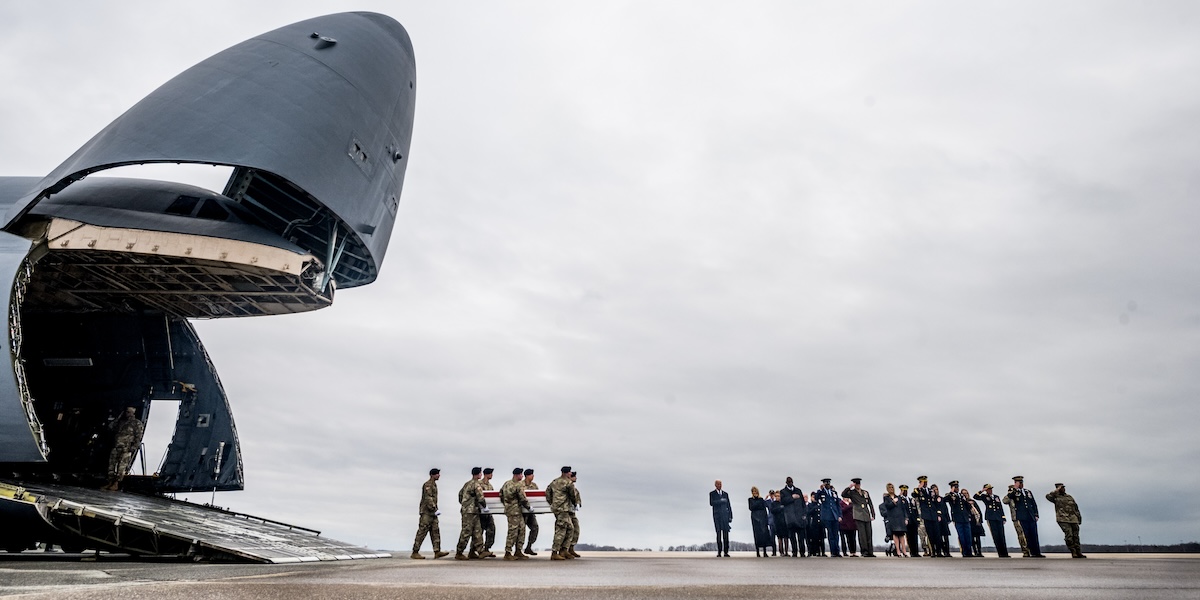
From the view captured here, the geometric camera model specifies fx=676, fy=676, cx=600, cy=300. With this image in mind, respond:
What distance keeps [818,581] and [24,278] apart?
16493mm

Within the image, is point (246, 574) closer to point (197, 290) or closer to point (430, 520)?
point (430, 520)

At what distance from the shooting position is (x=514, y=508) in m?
13.1

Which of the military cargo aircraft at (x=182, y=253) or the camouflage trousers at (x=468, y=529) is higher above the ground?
the military cargo aircraft at (x=182, y=253)

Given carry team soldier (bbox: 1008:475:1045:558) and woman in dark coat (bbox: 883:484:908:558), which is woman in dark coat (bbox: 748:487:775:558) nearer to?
woman in dark coat (bbox: 883:484:908:558)

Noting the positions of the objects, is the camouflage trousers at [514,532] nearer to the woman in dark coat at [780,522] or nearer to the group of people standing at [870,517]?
the group of people standing at [870,517]

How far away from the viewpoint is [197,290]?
18094 mm

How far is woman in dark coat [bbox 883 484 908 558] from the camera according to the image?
16.1 m

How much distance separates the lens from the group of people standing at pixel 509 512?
12.9 m

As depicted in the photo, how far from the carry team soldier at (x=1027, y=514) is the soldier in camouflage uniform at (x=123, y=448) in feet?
75.5

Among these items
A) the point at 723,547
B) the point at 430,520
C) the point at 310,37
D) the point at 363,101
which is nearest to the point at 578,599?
the point at 430,520

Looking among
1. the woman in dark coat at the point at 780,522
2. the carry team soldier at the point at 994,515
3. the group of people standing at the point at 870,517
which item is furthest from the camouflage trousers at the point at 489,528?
the carry team soldier at the point at 994,515

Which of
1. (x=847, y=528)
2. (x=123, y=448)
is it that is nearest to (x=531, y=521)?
(x=847, y=528)

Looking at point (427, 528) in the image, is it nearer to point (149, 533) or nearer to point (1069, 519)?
point (149, 533)

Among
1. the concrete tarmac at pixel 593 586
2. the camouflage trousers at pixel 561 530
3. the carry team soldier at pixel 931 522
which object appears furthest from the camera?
the carry team soldier at pixel 931 522
